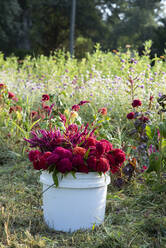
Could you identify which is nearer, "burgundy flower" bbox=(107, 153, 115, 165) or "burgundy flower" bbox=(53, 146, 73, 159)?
"burgundy flower" bbox=(53, 146, 73, 159)

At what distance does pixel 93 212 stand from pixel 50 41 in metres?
19.2

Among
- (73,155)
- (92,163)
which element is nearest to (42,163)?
(73,155)

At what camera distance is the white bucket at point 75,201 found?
185 cm

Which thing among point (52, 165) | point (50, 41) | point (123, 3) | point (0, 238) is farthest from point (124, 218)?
point (123, 3)

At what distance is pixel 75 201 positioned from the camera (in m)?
1.87

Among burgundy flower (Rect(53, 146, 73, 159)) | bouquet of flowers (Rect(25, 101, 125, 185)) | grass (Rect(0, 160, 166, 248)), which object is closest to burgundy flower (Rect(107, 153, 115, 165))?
bouquet of flowers (Rect(25, 101, 125, 185))

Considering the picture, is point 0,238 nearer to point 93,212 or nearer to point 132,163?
point 93,212

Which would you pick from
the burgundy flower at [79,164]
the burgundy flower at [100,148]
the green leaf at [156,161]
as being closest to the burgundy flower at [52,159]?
the burgundy flower at [79,164]

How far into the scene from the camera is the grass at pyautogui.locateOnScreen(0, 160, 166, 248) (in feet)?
5.68

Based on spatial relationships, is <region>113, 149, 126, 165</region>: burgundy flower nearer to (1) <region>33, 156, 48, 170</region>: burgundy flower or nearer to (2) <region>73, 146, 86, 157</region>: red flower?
(2) <region>73, 146, 86, 157</region>: red flower

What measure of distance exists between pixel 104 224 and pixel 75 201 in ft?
1.00

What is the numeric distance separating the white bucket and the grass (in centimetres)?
6

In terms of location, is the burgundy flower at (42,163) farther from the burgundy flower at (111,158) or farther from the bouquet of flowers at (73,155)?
the burgundy flower at (111,158)

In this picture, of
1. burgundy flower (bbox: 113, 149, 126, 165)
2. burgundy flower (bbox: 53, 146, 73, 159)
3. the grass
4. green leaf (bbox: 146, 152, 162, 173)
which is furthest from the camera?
green leaf (bbox: 146, 152, 162, 173)
